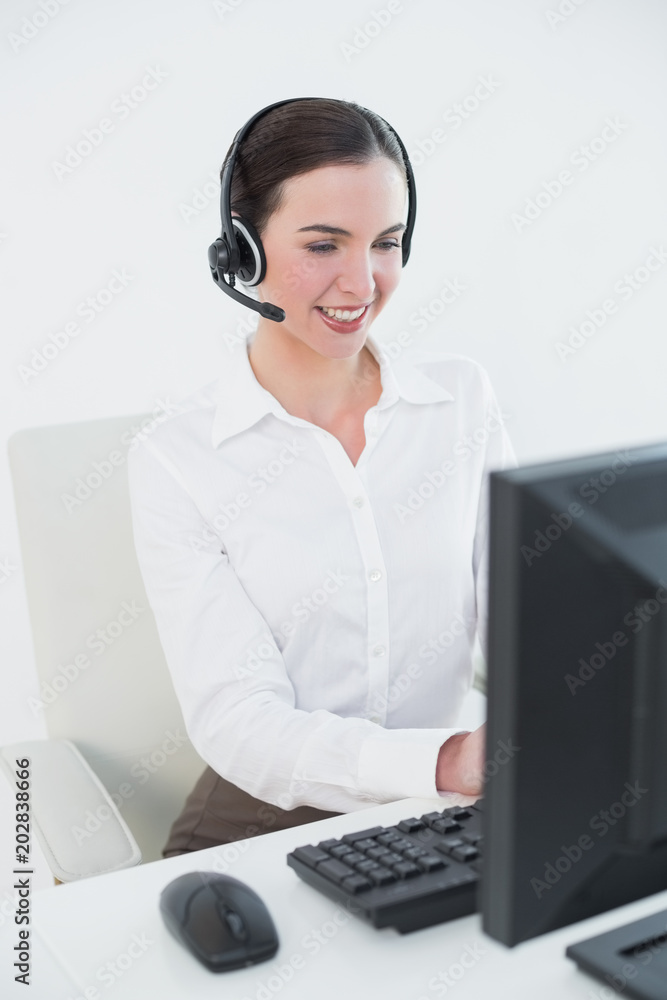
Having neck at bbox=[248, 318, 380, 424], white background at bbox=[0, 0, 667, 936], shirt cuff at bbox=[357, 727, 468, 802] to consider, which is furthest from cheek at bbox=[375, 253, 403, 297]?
white background at bbox=[0, 0, 667, 936]

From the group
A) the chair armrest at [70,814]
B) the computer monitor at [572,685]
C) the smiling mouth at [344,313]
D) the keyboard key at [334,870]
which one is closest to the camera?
the computer monitor at [572,685]

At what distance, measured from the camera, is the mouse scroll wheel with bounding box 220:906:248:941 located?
0.74 m

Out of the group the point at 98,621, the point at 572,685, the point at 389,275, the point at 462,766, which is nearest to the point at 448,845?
the point at 462,766

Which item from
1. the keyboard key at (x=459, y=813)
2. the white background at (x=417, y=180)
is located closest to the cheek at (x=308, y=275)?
the keyboard key at (x=459, y=813)

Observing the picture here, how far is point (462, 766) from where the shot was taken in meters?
Result: 0.97

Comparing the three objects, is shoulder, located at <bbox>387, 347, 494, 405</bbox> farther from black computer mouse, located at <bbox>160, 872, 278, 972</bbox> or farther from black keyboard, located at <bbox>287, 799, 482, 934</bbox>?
black computer mouse, located at <bbox>160, 872, 278, 972</bbox>

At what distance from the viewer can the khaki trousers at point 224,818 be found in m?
1.31

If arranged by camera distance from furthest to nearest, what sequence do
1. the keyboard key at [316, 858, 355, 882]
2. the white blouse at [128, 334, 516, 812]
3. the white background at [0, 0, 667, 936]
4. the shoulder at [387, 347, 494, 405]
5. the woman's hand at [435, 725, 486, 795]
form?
the white background at [0, 0, 667, 936] → the shoulder at [387, 347, 494, 405] → the white blouse at [128, 334, 516, 812] → the woman's hand at [435, 725, 486, 795] → the keyboard key at [316, 858, 355, 882]

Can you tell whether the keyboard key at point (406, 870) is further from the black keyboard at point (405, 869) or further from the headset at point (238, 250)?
the headset at point (238, 250)

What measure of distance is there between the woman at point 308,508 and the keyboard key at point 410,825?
1.06ft

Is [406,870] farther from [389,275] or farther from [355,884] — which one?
[389,275]

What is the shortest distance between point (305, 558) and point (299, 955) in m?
0.62

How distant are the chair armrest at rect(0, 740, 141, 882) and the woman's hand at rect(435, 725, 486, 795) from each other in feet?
1.25

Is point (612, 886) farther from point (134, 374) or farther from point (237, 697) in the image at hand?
point (134, 374)
